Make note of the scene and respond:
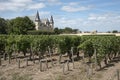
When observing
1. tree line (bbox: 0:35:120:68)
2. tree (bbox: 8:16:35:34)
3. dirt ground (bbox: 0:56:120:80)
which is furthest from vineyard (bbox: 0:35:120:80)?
tree (bbox: 8:16:35:34)

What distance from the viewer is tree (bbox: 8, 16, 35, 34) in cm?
8269

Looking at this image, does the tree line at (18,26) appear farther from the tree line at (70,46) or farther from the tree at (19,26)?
the tree line at (70,46)

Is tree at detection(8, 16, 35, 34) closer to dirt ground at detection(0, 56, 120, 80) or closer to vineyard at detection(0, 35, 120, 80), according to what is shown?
vineyard at detection(0, 35, 120, 80)

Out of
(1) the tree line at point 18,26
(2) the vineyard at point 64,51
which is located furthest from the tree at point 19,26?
(2) the vineyard at point 64,51

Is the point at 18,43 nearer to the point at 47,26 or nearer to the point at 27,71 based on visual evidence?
the point at 27,71

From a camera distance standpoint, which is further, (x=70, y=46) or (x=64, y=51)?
(x=70, y=46)

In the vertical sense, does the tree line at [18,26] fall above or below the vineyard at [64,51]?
above

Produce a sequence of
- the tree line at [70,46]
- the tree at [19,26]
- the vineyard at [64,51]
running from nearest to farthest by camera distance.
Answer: the vineyard at [64,51] < the tree line at [70,46] < the tree at [19,26]

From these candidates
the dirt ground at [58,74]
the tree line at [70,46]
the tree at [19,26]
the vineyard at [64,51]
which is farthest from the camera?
the tree at [19,26]

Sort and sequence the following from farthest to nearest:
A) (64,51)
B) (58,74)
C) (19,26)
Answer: (19,26) < (64,51) < (58,74)

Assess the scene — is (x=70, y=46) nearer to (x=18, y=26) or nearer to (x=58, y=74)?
(x=58, y=74)

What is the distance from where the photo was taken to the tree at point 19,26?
82688 mm

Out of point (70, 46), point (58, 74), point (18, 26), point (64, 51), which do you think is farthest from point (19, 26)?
point (58, 74)

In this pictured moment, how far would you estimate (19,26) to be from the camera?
83250 millimetres
